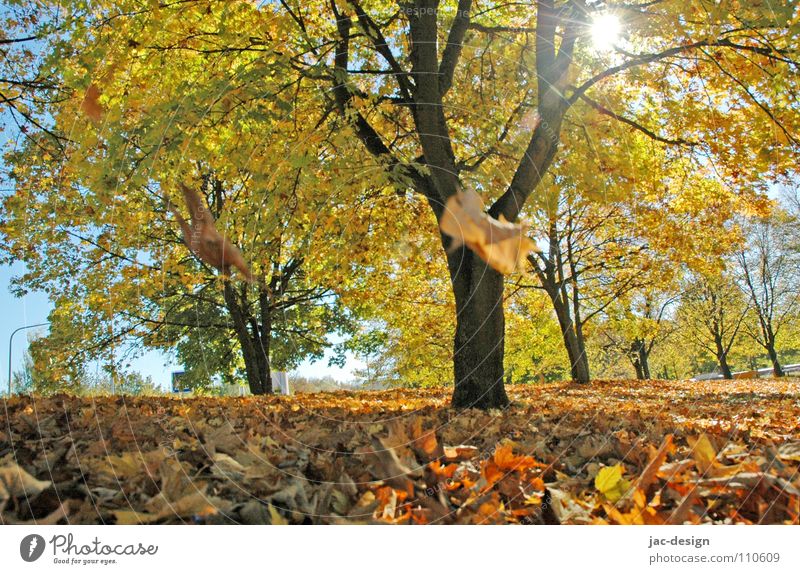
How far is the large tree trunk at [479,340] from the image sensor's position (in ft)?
20.0

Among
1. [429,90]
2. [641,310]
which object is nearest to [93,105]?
[429,90]

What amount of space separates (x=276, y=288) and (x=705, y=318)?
12.0 m

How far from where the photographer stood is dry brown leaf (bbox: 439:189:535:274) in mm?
5766

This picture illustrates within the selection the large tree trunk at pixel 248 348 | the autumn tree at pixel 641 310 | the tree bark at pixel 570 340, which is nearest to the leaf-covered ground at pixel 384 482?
the large tree trunk at pixel 248 348

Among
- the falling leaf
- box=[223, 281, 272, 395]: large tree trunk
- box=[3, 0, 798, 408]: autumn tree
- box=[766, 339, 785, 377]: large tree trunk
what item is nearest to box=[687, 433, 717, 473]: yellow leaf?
box=[3, 0, 798, 408]: autumn tree

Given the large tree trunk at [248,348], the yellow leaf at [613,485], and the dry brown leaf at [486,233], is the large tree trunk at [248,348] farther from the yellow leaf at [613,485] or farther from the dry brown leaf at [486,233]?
the yellow leaf at [613,485]

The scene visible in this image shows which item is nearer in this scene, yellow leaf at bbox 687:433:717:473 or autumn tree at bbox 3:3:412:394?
yellow leaf at bbox 687:433:717:473

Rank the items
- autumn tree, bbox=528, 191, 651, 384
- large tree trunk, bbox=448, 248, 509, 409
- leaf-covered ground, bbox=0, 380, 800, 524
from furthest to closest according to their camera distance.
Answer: autumn tree, bbox=528, 191, 651, 384, large tree trunk, bbox=448, 248, 509, 409, leaf-covered ground, bbox=0, 380, 800, 524

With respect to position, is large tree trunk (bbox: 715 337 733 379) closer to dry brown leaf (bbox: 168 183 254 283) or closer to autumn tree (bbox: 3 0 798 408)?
autumn tree (bbox: 3 0 798 408)

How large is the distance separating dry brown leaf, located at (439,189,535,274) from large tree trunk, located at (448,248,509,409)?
0.47ft

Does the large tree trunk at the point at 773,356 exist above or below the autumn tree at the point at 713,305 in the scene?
below

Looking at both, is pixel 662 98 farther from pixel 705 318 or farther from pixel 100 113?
pixel 705 318
